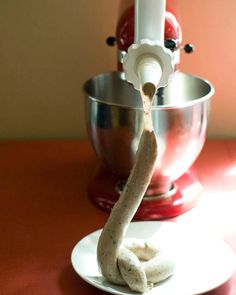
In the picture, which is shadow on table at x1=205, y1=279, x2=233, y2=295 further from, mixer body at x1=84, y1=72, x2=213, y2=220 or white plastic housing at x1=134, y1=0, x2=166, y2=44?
white plastic housing at x1=134, y1=0, x2=166, y2=44

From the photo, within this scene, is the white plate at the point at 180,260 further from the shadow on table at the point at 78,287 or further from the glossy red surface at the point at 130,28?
the glossy red surface at the point at 130,28

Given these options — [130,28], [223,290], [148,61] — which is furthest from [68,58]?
[223,290]

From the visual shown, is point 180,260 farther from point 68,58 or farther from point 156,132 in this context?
point 68,58

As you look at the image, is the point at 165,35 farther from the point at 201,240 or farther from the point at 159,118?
the point at 201,240

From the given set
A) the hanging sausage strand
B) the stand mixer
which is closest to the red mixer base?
the stand mixer

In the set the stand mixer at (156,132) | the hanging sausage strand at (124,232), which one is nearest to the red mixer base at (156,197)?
the stand mixer at (156,132)

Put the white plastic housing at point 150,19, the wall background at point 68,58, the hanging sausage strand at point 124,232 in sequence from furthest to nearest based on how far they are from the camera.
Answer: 1. the wall background at point 68,58
2. the white plastic housing at point 150,19
3. the hanging sausage strand at point 124,232

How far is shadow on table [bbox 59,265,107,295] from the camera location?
602mm

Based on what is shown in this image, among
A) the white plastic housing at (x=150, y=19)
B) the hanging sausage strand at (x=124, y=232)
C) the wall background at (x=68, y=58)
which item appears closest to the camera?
the hanging sausage strand at (x=124, y=232)

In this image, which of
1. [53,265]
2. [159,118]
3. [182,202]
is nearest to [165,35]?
[159,118]

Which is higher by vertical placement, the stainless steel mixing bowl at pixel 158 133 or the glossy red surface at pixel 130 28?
the glossy red surface at pixel 130 28

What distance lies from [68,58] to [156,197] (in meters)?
0.34

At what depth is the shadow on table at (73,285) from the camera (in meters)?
0.60

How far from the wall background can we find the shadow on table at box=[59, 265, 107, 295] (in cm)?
44
